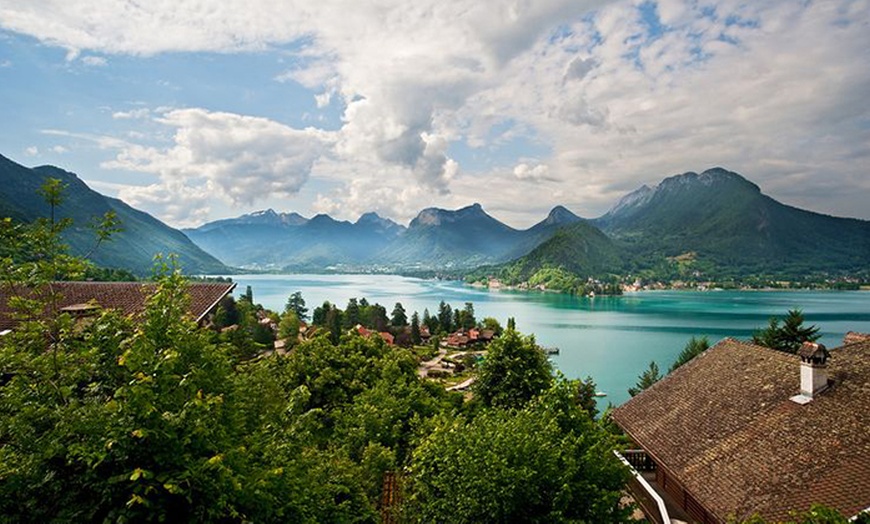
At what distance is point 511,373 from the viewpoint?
17391 mm

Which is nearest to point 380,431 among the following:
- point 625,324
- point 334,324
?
point 334,324

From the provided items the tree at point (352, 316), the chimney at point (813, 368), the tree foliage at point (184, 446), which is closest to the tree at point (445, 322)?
the tree at point (352, 316)

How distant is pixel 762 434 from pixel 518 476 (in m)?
8.48

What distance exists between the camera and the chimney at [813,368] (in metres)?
12.0

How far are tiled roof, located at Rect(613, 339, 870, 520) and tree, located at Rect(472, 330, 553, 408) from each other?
133 inches

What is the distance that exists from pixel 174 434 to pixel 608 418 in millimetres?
7831

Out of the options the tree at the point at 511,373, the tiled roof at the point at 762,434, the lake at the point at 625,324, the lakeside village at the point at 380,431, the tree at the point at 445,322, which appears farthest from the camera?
the tree at the point at 445,322

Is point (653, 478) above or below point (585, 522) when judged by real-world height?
below

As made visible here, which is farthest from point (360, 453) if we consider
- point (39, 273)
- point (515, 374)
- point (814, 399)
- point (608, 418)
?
point (814, 399)

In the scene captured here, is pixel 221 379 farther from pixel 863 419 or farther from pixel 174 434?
pixel 863 419

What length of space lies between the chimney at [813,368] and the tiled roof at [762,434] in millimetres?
233

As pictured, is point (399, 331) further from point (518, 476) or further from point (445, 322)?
point (518, 476)

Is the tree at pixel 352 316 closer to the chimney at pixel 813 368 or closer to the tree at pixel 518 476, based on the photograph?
the chimney at pixel 813 368

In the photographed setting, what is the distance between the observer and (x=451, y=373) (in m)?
57.9
